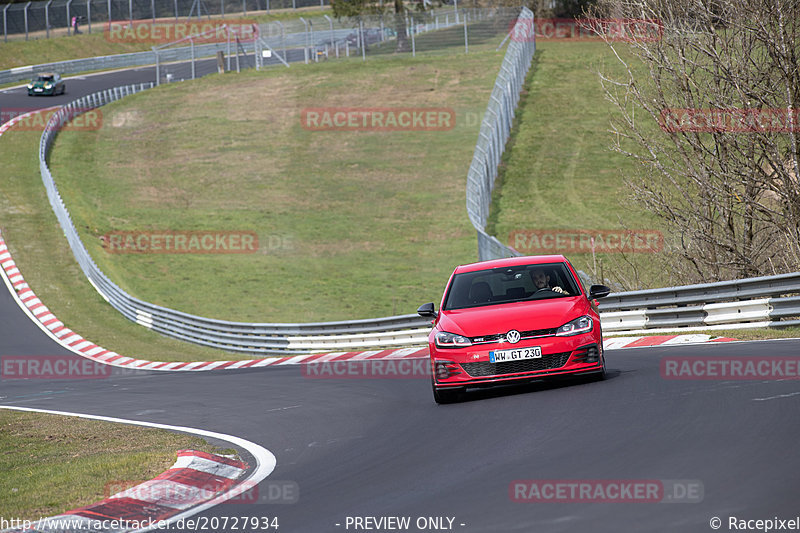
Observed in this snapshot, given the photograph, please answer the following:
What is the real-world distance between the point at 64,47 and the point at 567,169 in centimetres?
5258

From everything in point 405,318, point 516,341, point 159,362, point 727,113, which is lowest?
point 159,362

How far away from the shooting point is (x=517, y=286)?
12578 millimetres

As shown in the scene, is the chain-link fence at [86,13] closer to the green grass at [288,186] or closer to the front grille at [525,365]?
the green grass at [288,186]

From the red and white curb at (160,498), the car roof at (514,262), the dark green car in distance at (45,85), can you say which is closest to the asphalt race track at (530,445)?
the red and white curb at (160,498)

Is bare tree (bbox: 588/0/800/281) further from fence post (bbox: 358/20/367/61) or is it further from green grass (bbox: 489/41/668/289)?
fence post (bbox: 358/20/367/61)

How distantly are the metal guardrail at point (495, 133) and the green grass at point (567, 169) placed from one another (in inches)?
32.8

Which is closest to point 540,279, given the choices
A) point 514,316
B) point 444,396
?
point 514,316

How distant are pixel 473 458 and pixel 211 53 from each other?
82801 mm

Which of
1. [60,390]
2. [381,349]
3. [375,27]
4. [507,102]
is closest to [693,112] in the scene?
[381,349]

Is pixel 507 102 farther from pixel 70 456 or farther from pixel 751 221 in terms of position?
pixel 70 456

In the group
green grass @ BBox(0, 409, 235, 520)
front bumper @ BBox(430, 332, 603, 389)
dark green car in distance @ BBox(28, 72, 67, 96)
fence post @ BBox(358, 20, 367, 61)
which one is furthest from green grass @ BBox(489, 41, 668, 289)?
dark green car in distance @ BBox(28, 72, 67, 96)

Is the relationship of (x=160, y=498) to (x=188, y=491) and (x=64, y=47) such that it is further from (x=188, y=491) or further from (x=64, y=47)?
(x=64, y=47)

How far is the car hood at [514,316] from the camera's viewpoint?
11125 millimetres

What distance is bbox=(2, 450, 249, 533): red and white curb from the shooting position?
6988mm
